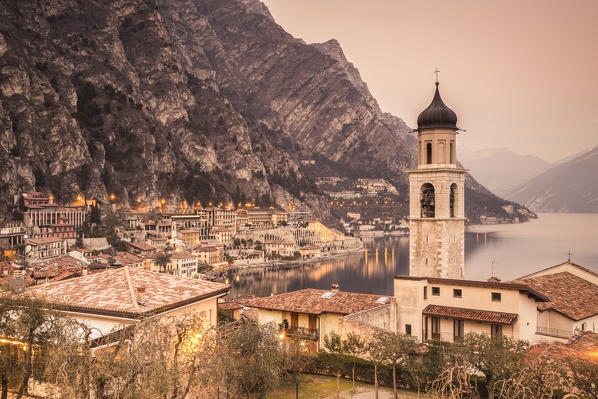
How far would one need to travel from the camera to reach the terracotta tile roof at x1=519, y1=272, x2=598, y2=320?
22.8m

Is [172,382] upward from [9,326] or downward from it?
downward

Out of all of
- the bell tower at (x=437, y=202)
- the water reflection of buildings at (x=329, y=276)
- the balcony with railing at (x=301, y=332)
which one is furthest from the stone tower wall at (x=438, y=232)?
the water reflection of buildings at (x=329, y=276)

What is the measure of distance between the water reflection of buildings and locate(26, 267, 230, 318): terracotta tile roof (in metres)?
61.8

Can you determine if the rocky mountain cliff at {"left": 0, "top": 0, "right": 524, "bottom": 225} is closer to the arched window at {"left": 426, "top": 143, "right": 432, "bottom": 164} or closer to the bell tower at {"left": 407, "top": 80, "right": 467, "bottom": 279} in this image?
the bell tower at {"left": 407, "top": 80, "right": 467, "bottom": 279}

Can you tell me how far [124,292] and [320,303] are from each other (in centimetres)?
983

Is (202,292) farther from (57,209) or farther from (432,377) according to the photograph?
(57,209)

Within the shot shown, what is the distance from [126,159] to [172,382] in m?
129

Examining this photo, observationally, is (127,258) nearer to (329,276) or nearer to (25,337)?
(329,276)

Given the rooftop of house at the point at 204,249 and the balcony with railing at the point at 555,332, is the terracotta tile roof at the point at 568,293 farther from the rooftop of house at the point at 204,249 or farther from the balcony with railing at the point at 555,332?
the rooftop of house at the point at 204,249

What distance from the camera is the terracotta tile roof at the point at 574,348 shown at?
17297 mm

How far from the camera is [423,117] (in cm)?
2639

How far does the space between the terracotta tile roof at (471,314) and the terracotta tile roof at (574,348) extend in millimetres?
1373

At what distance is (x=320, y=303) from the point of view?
23.6 meters

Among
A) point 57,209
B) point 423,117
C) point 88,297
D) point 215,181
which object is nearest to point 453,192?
point 423,117
